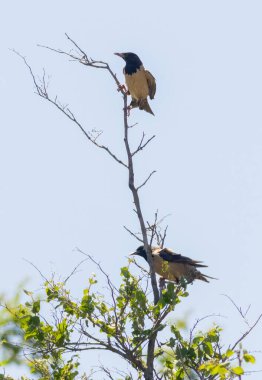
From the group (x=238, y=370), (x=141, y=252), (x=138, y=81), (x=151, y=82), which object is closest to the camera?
(x=238, y=370)

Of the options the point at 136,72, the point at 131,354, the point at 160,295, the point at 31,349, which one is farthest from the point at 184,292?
the point at 136,72

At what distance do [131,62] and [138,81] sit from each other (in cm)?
51

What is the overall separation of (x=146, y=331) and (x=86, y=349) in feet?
1.72

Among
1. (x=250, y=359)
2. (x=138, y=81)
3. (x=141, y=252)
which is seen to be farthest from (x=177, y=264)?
(x=250, y=359)

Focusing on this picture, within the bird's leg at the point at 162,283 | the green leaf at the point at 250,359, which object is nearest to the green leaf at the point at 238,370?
the green leaf at the point at 250,359

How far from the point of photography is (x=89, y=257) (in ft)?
23.6

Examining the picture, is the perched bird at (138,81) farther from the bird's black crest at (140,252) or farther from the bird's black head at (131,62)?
the bird's black crest at (140,252)

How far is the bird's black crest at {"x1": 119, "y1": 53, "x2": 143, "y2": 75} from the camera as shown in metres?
12.2

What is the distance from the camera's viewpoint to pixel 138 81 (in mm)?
12086

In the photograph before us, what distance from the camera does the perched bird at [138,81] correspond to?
1180cm

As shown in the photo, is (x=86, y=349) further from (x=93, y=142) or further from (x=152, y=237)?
(x=93, y=142)

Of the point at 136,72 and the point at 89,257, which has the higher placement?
the point at 136,72

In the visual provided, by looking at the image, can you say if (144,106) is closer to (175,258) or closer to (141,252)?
(141,252)

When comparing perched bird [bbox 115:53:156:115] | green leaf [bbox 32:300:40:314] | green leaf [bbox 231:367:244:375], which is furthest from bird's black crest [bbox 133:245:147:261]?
green leaf [bbox 231:367:244:375]
